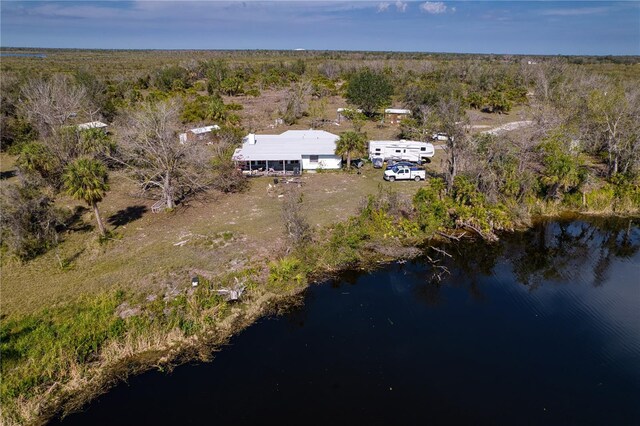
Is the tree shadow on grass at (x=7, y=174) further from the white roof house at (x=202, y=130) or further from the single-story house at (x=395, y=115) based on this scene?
the single-story house at (x=395, y=115)

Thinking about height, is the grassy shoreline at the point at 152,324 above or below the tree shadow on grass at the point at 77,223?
below

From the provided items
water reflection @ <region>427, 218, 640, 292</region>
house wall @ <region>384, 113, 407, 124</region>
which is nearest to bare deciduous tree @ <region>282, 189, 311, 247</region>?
water reflection @ <region>427, 218, 640, 292</region>

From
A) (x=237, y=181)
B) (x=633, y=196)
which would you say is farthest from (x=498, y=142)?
(x=237, y=181)

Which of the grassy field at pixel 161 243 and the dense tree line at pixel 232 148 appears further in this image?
the dense tree line at pixel 232 148

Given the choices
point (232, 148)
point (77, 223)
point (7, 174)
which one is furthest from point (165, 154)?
point (7, 174)

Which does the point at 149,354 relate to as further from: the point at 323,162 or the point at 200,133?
the point at 200,133

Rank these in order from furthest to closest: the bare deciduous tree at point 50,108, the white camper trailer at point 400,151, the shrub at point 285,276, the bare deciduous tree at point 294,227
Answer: the white camper trailer at point 400,151 → the bare deciduous tree at point 50,108 → the bare deciduous tree at point 294,227 → the shrub at point 285,276

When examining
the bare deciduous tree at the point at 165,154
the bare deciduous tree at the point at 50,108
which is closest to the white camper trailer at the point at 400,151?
the bare deciduous tree at the point at 165,154

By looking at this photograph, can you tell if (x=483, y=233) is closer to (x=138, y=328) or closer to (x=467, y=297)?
(x=467, y=297)
